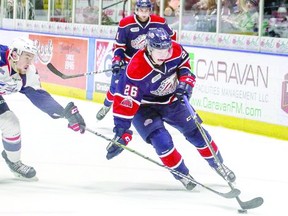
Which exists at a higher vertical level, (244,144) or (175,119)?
(175,119)

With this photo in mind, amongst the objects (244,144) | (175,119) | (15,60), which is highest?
(15,60)

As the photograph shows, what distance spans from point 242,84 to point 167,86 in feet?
Answer: 9.06

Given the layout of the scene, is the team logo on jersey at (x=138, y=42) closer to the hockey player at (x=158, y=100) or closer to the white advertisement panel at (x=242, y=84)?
the white advertisement panel at (x=242, y=84)

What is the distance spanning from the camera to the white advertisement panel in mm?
6859

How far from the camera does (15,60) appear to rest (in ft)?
14.7

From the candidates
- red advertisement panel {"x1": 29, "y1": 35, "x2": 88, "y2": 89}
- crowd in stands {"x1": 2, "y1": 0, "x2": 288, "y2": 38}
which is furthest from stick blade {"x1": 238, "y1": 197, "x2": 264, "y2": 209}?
red advertisement panel {"x1": 29, "y1": 35, "x2": 88, "y2": 89}

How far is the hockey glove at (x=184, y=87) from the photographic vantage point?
14.6ft

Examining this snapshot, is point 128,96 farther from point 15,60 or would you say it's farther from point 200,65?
point 200,65

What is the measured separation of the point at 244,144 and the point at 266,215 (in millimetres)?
2416

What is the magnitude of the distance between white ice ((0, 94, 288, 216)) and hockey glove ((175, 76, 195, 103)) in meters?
0.53

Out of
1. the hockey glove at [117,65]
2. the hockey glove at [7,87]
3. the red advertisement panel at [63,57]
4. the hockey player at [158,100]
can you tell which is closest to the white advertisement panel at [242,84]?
the hockey glove at [117,65]

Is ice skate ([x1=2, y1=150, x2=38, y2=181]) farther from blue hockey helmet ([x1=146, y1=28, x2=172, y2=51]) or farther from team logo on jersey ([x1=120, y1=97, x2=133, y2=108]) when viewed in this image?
blue hockey helmet ([x1=146, y1=28, x2=172, y2=51])

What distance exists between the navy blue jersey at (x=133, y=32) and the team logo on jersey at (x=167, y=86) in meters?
2.01

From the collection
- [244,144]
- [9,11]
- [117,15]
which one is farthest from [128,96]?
[9,11]
